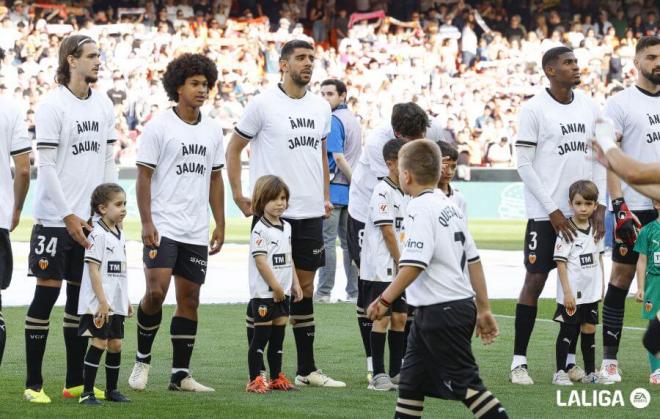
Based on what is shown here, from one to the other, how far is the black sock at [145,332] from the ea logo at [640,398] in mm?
3167

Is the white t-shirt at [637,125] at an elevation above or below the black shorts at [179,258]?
above

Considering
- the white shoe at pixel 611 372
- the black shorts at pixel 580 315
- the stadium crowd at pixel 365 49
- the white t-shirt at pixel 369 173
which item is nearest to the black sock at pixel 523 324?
the black shorts at pixel 580 315

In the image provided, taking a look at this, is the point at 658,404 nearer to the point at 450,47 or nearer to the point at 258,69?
the point at 258,69

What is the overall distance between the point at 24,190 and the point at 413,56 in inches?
1138

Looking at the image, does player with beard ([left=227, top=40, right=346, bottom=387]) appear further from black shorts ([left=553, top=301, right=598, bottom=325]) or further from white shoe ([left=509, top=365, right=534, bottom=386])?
black shorts ([left=553, top=301, right=598, bottom=325])

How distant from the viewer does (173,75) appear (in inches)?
333

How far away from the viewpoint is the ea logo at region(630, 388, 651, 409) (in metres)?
7.84

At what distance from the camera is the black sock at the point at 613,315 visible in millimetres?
9141

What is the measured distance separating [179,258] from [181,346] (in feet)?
1.97

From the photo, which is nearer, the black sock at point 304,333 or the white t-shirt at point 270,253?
the white t-shirt at point 270,253

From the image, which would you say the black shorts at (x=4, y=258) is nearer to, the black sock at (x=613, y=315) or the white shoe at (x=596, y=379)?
the white shoe at (x=596, y=379)

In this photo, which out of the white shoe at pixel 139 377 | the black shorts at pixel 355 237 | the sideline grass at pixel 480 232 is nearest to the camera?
the white shoe at pixel 139 377

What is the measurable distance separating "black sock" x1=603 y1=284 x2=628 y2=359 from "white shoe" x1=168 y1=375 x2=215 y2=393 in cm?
293

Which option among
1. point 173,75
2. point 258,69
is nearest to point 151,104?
point 258,69
